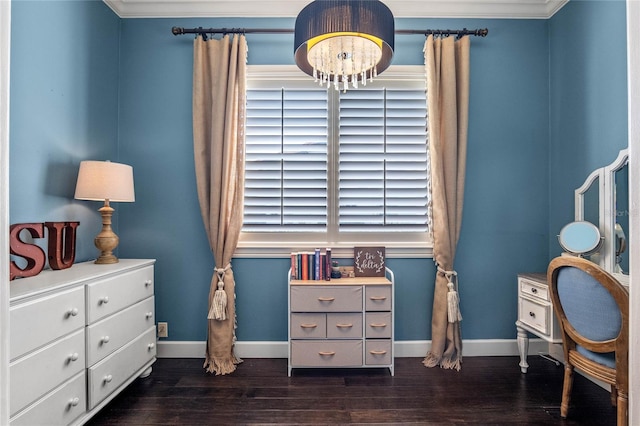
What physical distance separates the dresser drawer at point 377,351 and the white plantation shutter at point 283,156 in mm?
1100

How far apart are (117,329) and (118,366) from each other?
227mm

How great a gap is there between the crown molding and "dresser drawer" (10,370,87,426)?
2.69m

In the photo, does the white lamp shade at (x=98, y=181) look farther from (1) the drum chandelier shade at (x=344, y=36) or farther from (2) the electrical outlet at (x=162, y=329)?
(1) the drum chandelier shade at (x=344, y=36)

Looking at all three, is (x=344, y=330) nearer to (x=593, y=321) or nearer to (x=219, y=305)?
(x=219, y=305)

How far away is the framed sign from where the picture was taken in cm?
266

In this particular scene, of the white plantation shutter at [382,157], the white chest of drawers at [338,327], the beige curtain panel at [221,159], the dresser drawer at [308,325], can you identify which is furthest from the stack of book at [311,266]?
the beige curtain panel at [221,159]

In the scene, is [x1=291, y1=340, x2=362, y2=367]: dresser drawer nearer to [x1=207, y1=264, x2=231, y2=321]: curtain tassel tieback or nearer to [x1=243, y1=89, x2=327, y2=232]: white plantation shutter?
[x1=207, y1=264, x2=231, y2=321]: curtain tassel tieback

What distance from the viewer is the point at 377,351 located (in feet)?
7.86

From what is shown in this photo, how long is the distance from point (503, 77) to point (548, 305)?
72.7 inches

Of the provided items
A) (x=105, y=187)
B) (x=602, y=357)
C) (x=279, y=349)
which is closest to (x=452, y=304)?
(x=602, y=357)

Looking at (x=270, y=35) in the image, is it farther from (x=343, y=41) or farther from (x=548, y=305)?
(x=548, y=305)

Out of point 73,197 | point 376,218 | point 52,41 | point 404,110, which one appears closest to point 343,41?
point 404,110

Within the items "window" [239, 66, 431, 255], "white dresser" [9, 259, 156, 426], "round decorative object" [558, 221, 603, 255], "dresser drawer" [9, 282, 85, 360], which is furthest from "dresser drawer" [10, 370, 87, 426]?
"round decorative object" [558, 221, 603, 255]

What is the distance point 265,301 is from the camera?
2.78 meters
